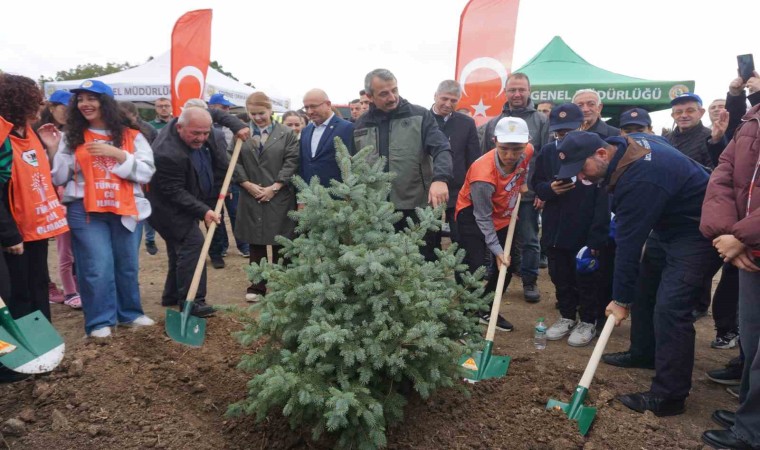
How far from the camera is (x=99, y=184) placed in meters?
3.98

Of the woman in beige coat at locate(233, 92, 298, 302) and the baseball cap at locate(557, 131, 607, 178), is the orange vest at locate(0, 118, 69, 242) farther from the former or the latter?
the baseball cap at locate(557, 131, 607, 178)

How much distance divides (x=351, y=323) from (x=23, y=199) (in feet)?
8.45

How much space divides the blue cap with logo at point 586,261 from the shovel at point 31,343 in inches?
151

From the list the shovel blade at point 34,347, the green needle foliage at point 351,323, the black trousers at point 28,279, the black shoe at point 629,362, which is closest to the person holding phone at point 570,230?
the black shoe at point 629,362

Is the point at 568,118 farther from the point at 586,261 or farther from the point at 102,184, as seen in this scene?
the point at 102,184

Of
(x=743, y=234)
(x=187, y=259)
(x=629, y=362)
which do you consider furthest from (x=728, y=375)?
(x=187, y=259)

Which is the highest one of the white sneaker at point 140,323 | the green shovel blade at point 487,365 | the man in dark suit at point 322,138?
the man in dark suit at point 322,138

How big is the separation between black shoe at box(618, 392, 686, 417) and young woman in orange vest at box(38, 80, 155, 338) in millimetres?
3795

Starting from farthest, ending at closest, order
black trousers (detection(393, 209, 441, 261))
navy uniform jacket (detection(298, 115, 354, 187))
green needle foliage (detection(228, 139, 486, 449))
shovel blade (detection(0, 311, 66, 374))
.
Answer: navy uniform jacket (detection(298, 115, 354, 187)) → black trousers (detection(393, 209, 441, 261)) → shovel blade (detection(0, 311, 66, 374)) → green needle foliage (detection(228, 139, 486, 449))

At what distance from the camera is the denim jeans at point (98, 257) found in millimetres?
4004

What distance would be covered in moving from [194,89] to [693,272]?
737 centimetres

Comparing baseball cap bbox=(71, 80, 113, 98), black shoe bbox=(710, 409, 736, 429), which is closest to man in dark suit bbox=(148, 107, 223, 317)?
baseball cap bbox=(71, 80, 113, 98)

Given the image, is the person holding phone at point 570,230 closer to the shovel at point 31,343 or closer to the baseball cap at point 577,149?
the baseball cap at point 577,149

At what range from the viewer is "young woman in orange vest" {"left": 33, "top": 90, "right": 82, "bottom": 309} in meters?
4.91
